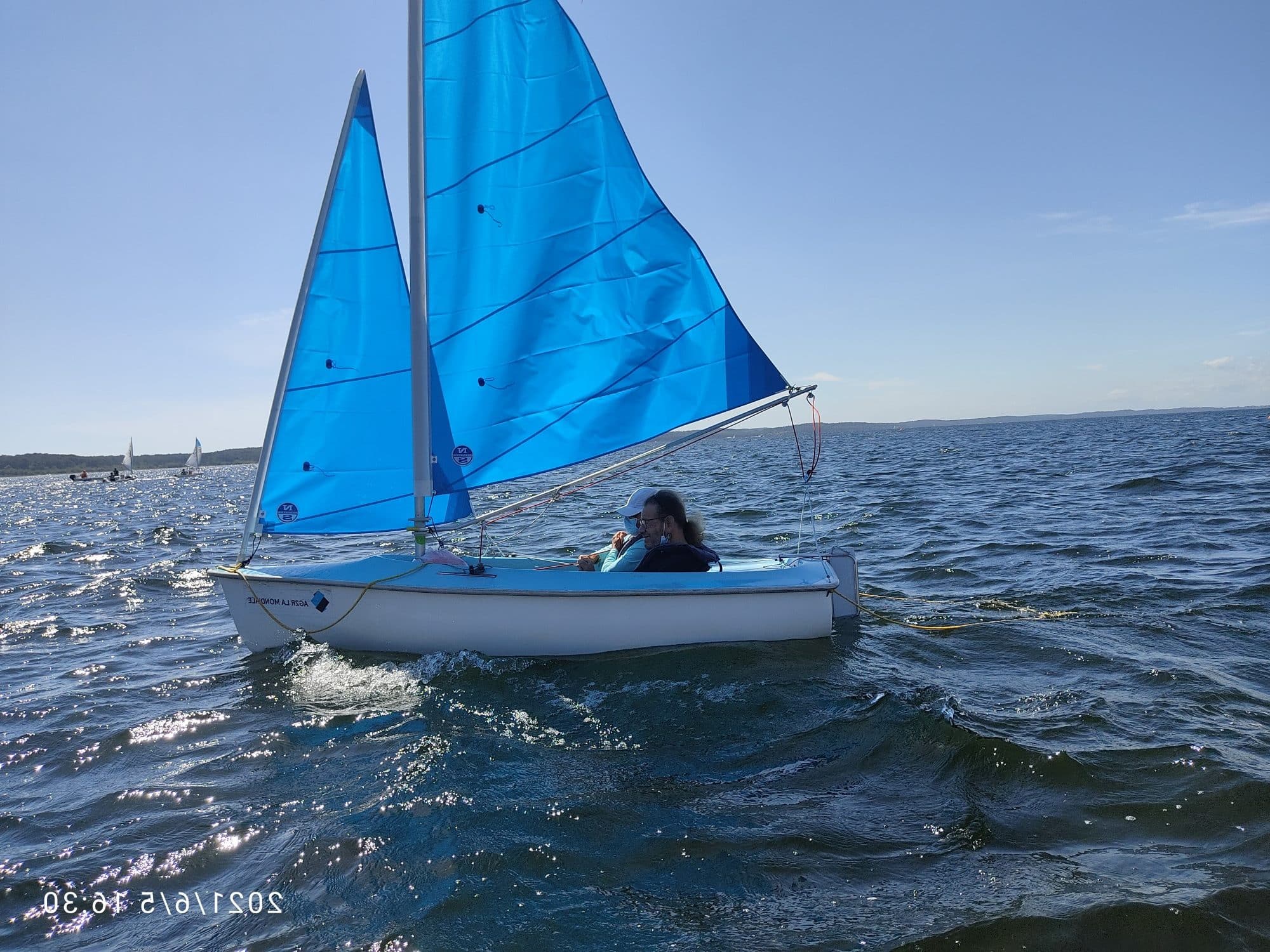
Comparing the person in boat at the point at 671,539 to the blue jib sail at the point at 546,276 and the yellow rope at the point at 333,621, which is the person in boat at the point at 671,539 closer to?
the blue jib sail at the point at 546,276

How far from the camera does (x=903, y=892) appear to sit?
319 cm

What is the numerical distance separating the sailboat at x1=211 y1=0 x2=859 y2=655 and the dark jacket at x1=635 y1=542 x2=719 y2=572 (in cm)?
22

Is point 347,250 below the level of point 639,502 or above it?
above

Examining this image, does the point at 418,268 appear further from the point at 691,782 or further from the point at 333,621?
the point at 691,782

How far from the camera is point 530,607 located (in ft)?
19.9

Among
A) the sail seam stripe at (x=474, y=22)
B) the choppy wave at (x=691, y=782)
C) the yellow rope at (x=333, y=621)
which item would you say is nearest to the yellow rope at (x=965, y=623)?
the choppy wave at (x=691, y=782)

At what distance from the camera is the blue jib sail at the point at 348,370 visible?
6.59 meters

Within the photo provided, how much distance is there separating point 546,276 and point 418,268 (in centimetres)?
102

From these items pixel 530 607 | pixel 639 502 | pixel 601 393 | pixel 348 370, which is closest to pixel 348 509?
pixel 348 370

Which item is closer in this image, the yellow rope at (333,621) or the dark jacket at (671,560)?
the yellow rope at (333,621)

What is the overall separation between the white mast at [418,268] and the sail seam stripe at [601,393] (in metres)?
0.42

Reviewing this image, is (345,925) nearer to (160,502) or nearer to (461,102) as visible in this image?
(461,102)

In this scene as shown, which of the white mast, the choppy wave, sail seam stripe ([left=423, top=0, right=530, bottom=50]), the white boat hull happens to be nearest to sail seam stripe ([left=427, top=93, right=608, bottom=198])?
the white mast

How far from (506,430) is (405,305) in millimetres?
1397
